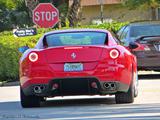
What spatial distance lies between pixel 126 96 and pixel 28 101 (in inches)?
67.8

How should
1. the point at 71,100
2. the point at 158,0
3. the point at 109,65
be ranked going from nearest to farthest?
the point at 109,65, the point at 71,100, the point at 158,0

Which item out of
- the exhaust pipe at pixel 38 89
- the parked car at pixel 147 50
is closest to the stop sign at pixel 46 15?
the parked car at pixel 147 50

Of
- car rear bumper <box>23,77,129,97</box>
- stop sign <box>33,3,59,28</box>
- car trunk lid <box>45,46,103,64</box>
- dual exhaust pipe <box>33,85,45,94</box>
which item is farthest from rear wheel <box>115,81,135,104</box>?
stop sign <box>33,3,59,28</box>

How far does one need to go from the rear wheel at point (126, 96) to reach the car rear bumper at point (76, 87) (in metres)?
0.28

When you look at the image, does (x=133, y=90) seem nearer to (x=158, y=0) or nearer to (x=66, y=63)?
(x=66, y=63)

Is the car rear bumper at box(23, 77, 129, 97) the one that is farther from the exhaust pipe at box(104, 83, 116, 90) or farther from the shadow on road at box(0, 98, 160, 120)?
the shadow on road at box(0, 98, 160, 120)

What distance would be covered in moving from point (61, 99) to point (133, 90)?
1.96m

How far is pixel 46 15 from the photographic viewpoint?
22.4 meters

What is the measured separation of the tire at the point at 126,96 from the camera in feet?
39.0

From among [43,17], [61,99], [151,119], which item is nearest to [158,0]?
[43,17]

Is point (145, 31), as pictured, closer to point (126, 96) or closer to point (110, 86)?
point (126, 96)

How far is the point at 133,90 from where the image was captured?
1207 centimetres

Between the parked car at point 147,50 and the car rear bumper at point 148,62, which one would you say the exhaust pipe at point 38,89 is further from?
the car rear bumper at point 148,62

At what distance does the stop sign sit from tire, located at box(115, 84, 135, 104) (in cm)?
1056
